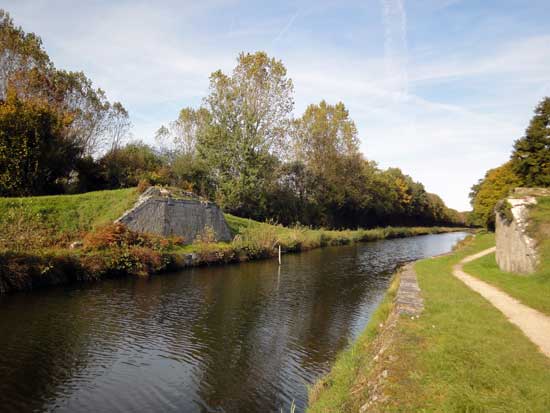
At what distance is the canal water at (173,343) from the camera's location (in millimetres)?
8242

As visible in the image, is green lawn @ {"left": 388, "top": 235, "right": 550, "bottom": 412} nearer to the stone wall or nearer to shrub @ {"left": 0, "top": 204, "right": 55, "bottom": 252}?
the stone wall

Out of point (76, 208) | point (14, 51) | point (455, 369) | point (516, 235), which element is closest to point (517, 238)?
point (516, 235)

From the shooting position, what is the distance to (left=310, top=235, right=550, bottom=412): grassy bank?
218 inches

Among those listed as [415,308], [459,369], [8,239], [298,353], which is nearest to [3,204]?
[8,239]

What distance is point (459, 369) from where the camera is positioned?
6.49 m

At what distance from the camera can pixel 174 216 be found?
26969 mm

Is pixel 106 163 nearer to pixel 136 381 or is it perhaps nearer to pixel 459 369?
pixel 136 381

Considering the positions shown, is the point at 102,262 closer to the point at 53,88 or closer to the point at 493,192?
the point at 53,88

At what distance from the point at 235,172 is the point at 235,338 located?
1162 inches

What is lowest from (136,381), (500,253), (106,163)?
(136,381)

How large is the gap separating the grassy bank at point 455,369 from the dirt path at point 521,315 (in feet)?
0.86

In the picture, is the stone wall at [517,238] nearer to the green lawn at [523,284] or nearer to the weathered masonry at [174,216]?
the green lawn at [523,284]

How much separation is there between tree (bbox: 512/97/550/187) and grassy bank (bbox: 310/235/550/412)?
1808 cm

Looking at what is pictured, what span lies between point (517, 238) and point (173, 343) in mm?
14096
